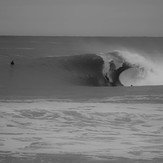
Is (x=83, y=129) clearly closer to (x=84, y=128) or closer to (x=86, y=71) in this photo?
(x=84, y=128)

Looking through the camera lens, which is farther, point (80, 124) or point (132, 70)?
point (132, 70)

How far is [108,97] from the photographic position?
10773 mm

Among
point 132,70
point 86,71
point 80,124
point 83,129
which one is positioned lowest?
point 83,129

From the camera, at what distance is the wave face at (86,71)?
16.4 metres

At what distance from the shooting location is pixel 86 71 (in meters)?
20.0

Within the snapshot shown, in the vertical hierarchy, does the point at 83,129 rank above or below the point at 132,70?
below

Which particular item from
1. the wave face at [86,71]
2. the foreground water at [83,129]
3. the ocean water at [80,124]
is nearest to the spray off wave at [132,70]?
the wave face at [86,71]

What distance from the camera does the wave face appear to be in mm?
16430

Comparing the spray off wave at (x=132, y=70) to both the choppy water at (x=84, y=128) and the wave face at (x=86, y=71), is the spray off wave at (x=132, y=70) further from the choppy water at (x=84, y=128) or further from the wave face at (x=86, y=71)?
the choppy water at (x=84, y=128)

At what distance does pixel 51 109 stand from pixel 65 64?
1208 cm

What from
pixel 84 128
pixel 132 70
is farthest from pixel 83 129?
pixel 132 70

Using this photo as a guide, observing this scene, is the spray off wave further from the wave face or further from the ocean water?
the ocean water

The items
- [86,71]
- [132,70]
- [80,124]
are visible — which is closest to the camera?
[80,124]

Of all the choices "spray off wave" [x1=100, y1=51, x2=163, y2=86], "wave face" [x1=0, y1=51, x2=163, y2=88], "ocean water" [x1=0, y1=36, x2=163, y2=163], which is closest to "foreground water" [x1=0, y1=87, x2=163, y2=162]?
"ocean water" [x1=0, y1=36, x2=163, y2=163]
